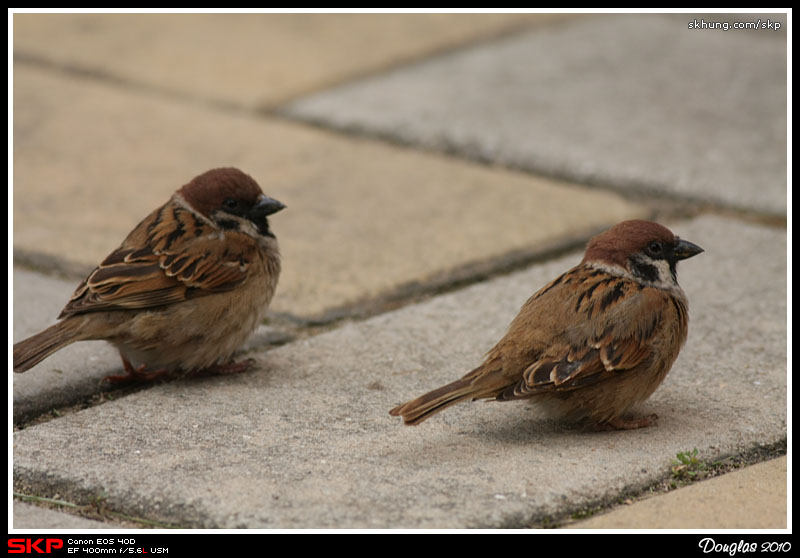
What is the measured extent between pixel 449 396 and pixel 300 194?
2.76 meters

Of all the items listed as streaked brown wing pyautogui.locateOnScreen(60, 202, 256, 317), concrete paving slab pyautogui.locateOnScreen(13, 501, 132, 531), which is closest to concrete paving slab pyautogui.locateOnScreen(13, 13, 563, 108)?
streaked brown wing pyautogui.locateOnScreen(60, 202, 256, 317)

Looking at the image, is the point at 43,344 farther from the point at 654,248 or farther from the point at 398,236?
the point at 654,248

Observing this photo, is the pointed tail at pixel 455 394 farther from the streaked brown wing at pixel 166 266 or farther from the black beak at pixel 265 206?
the black beak at pixel 265 206

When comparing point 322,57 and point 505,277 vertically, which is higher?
point 322,57

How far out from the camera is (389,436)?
398cm

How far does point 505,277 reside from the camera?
5500 millimetres

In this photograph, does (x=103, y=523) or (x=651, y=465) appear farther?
(x=651, y=465)

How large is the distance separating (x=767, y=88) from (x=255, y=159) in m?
3.47

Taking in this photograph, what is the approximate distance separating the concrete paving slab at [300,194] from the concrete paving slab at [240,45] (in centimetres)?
38

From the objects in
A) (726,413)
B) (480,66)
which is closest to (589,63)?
(480,66)

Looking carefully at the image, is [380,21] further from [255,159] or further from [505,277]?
[505,277]

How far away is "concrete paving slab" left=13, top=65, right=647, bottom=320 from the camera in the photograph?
561 centimetres

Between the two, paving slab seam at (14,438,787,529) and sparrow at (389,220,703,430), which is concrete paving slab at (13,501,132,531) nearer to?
paving slab seam at (14,438,787,529)

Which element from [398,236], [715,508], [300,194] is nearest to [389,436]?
[715,508]
